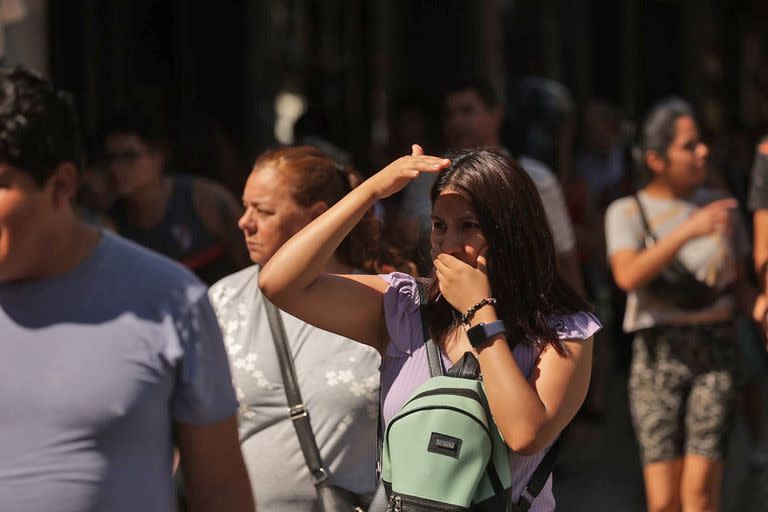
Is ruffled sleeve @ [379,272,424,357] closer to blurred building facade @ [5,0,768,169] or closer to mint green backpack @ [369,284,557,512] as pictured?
mint green backpack @ [369,284,557,512]

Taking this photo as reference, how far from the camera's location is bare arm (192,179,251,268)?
6.71 meters

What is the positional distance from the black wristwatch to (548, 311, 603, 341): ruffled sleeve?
0.16 metres

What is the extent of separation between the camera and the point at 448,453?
333 centimetres

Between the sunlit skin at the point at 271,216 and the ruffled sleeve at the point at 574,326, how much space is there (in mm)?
1034

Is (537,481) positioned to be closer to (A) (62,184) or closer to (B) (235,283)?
(A) (62,184)

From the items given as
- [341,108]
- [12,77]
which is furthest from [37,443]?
[341,108]

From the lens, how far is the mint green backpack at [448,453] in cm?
332

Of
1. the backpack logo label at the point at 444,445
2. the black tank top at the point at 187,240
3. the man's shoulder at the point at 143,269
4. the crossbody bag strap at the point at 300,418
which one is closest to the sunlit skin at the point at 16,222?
the man's shoulder at the point at 143,269

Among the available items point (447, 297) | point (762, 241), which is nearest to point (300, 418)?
point (447, 297)

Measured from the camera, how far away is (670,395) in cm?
643

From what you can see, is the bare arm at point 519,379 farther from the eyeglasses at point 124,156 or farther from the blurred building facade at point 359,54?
the blurred building facade at point 359,54

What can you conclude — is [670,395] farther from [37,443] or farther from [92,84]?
[92,84]

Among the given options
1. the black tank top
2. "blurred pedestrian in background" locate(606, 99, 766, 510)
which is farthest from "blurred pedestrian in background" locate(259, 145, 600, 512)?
the black tank top

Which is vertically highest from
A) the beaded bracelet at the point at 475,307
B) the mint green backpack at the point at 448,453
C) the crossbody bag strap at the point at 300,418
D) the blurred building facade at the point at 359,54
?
the beaded bracelet at the point at 475,307
